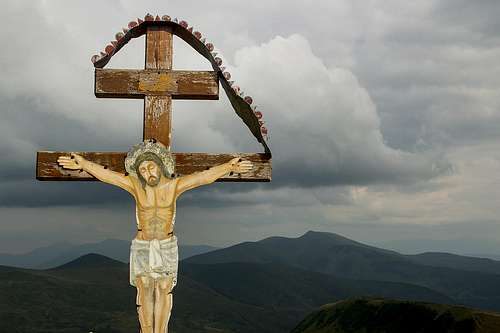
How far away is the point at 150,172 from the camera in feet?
29.1

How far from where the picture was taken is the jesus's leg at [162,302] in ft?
28.5

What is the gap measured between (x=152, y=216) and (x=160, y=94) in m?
2.24

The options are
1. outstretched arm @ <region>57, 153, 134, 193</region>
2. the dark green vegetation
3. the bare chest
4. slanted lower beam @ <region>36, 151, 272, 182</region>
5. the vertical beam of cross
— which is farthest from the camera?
the dark green vegetation

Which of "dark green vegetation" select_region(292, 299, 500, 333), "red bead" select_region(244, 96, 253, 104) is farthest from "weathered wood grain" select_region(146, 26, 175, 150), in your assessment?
"dark green vegetation" select_region(292, 299, 500, 333)

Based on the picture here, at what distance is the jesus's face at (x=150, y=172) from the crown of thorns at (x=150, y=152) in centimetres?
18

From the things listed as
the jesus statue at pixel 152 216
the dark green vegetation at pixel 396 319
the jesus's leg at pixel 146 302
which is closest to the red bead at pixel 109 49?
the jesus statue at pixel 152 216

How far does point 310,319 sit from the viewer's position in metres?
143

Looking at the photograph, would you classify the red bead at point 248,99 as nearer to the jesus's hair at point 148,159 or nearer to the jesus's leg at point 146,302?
the jesus's hair at point 148,159

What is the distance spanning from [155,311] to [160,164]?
2.36 meters

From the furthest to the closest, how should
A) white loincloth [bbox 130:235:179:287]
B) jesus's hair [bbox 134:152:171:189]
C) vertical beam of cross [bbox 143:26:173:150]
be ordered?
1. vertical beam of cross [bbox 143:26:173:150]
2. jesus's hair [bbox 134:152:171:189]
3. white loincloth [bbox 130:235:179:287]

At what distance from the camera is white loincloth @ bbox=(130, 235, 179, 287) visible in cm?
864

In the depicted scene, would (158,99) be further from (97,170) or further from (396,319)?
(396,319)

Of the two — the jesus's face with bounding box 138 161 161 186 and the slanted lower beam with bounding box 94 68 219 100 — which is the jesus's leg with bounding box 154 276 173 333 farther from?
the slanted lower beam with bounding box 94 68 219 100

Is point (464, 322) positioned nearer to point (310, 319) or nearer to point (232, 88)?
point (310, 319)
